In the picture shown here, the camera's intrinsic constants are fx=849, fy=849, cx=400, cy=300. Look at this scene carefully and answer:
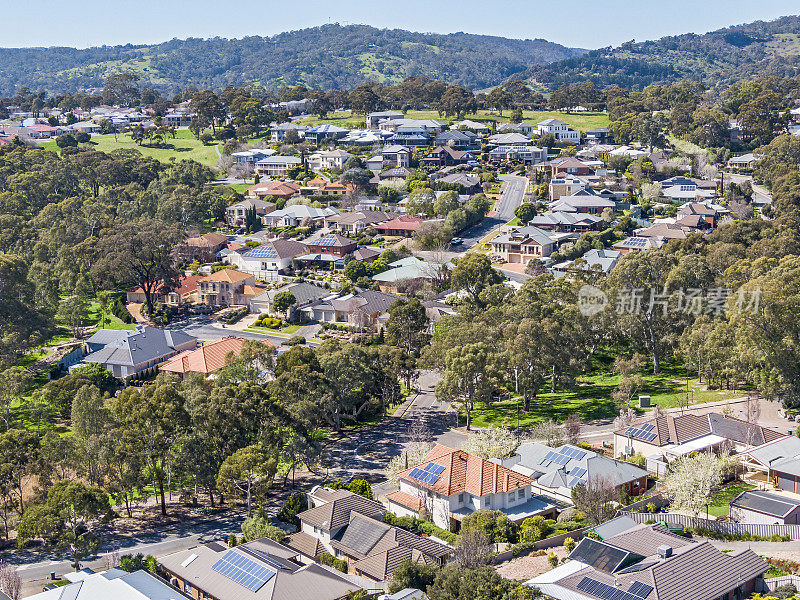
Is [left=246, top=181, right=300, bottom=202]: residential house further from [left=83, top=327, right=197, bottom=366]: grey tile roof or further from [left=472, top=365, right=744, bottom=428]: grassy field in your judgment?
[left=472, top=365, right=744, bottom=428]: grassy field

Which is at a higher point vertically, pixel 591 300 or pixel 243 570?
pixel 591 300

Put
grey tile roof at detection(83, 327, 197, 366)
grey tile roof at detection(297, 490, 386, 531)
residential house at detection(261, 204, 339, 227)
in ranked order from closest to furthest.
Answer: grey tile roof at detection(297, 490, 386, 531) → grey tile roof at detection(83, 327, 197, 366) → residential house at detection(261, 204, 339, 227)

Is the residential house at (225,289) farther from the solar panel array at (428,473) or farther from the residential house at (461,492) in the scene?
the residential house at (461,492)

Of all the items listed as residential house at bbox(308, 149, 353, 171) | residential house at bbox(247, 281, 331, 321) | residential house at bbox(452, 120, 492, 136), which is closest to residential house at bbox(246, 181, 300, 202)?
residential house at bbox(308, 149, 353, 171)

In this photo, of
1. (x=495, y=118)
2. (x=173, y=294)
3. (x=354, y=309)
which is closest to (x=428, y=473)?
(x=354, y=309)

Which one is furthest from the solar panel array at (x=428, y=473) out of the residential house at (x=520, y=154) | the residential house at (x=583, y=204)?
the residential house at (x=520, y=154)

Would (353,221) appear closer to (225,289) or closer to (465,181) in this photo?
(465,181)
